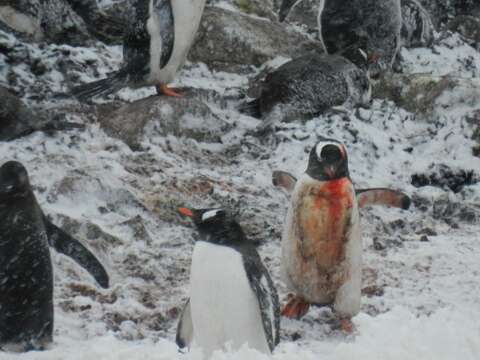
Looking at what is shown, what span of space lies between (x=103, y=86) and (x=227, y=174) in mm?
1165

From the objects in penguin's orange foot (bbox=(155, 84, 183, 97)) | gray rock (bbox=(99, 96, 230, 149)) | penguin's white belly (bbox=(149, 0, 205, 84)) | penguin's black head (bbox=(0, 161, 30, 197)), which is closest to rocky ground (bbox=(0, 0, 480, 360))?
gray rock (bbox=(99, 96, 230, 149))

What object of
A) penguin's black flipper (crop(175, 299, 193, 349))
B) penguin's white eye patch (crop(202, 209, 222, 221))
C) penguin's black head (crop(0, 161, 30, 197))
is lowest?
penguin's black flipper (crop(175, 299, 193, 349))

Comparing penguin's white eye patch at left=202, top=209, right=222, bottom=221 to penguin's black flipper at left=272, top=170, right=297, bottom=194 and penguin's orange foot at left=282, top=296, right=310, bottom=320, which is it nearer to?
penguin's orange foot at left=282, top=296, right=310, bottom=320

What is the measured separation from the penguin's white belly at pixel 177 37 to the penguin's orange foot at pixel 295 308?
245cm

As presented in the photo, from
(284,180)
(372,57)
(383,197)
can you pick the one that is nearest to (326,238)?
(383,197)

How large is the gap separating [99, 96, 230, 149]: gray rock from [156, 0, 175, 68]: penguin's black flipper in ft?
1.13

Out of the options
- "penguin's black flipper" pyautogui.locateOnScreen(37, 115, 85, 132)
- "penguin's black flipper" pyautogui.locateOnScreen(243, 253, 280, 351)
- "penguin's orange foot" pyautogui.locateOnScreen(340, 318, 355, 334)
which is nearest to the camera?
"penguin's black flipper" pyautogui.locateOnScreen(243, 253, 280, 351)

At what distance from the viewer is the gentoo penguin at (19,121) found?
18.7ft

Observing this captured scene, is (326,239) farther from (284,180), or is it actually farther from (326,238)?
(284,180)

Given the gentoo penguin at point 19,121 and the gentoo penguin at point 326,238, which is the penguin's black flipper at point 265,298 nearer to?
the gentoo penguin at point 326,238

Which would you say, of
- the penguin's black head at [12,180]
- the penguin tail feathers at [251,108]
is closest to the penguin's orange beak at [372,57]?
the penguin tail feathers at [251,108]

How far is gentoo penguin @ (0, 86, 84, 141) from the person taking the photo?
569 cm

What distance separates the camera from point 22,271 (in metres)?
3.89

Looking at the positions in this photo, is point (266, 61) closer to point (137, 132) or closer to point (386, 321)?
point (137, 132)
